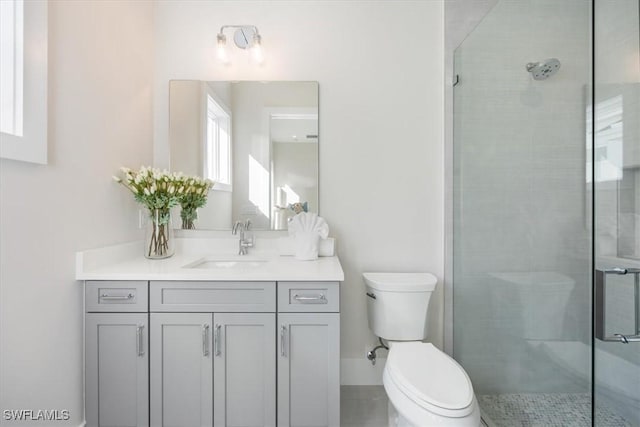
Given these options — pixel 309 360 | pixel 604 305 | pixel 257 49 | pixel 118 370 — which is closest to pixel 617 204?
pixel 604 305

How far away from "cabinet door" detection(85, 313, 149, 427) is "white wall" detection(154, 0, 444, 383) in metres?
1.15

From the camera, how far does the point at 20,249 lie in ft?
4.17

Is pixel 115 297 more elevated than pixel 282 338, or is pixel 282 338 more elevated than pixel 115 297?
pixel 115 297

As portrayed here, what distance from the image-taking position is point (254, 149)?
2.14 meters

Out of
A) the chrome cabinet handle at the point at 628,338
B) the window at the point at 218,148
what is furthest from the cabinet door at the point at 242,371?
the chrome cabinet handle at the point at 628,338

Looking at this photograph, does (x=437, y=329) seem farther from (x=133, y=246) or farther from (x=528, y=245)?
(x=133, y=246)

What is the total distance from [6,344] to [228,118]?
1.53m

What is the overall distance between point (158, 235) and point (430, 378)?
62.4 inches

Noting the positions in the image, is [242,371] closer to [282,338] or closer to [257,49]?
[282,338]

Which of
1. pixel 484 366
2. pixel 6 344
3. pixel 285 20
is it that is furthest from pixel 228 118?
pixel 484 366

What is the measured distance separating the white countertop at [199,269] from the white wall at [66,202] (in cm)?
8

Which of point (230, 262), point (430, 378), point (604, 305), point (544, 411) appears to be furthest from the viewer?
point (230, 262)

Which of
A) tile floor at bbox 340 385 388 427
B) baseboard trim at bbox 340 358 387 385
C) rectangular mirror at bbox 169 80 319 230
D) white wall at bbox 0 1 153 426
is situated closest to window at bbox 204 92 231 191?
rectangular mirror at bbox 169 80 319 230

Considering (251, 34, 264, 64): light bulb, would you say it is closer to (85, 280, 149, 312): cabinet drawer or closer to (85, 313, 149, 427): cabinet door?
(85, 280, 149, 312): cabinet drawer
